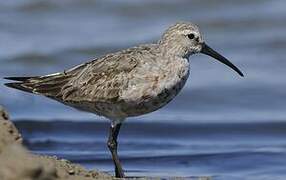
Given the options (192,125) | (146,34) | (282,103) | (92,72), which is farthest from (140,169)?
(146,34)

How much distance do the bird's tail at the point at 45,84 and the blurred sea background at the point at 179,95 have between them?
1072mm

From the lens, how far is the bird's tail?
8.54 metres

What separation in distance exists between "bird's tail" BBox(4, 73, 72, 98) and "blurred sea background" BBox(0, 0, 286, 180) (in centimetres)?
107

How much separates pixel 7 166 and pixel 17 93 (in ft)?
25.4

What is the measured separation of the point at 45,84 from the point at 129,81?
88 centimetres

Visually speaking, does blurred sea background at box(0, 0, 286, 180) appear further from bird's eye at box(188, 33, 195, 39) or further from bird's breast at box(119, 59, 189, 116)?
bird's eye at box(188, 33, 195, 39)

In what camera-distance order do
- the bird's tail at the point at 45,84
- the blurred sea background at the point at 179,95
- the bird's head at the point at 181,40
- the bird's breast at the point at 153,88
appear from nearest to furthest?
the bird's breast at the point at 153,88 → the bird's head at the point at 181,40 → the bird's tail at the point at 45,84 → the blurred sea background at the point at 179,95

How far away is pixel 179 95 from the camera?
1272 centimetres

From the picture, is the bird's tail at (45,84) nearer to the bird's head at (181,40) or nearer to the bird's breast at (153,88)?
the bird's breast at (153,88)

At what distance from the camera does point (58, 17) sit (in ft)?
54.5

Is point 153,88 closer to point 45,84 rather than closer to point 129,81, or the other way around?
point 129,81

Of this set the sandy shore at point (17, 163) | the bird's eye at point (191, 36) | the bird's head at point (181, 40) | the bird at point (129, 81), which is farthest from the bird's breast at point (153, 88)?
the sandy shore at point (17, 163)

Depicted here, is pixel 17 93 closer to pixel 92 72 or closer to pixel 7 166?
pixel 92 72

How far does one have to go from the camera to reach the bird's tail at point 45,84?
854cm
